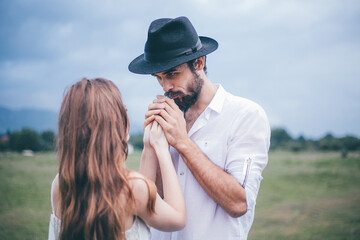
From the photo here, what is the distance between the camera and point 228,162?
229 cm

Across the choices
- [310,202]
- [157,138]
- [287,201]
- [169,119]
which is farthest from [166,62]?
[310,202]

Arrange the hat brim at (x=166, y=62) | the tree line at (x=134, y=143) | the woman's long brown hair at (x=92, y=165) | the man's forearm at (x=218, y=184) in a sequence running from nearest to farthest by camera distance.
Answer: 1. the woman's long brown hair at (x=92, y=165)
2. the man's forearm at (x=218, y=184)
3. the hat brim at (x=166, y=62)
4. the tree line at (x=134, y=143)

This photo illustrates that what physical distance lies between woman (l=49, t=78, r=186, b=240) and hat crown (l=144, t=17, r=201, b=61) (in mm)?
713

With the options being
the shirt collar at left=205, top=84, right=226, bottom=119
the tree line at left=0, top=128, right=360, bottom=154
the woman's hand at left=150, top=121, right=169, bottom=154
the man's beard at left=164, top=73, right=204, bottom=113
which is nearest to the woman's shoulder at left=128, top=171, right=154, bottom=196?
the woman's hand at left=150, top=121, right=169, bottom=154

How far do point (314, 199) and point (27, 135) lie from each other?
3217 cm

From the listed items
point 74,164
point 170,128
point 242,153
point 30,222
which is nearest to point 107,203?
point 74,164

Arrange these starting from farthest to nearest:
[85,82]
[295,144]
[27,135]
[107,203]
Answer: [295,144]
[27,135]
[85,82]
[107,203]

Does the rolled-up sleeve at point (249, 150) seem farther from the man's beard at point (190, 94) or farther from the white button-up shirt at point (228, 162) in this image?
the man's beard at point (190, 94)

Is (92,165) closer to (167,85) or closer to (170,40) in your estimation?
(167,85)

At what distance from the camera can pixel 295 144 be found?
40125mm

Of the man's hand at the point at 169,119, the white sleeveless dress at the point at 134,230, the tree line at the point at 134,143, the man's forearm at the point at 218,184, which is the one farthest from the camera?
the tree line at the point at 134,143

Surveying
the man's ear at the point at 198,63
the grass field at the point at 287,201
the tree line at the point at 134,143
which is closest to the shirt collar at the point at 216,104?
the man's ear at the point at 198,63

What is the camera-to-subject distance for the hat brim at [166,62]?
2.46m

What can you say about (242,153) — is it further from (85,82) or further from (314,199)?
(314,199)
